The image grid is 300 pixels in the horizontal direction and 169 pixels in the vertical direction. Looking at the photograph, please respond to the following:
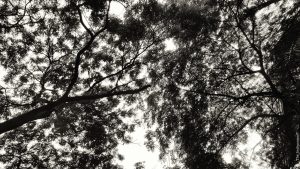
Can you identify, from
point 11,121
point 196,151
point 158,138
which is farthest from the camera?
point 158,138

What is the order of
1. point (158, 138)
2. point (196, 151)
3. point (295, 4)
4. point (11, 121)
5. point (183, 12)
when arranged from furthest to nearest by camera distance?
point (158, 138) → point (183, 12) → point (196, 151) → point (11, 121) → point (295, 4)

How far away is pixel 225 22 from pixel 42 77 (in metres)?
6.59

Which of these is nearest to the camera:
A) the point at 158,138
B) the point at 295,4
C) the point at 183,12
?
the point at 295,4

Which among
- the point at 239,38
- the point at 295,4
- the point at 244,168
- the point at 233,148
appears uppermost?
the point at 239,38

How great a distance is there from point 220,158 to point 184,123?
4.73 feet

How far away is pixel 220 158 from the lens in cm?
756

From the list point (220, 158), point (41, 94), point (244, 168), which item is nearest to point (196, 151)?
point (220, 158)

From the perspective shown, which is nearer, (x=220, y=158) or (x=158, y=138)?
(x=220, y=158)

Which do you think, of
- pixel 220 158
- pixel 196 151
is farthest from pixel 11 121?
pixel 220 158

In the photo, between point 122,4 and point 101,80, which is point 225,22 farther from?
point 101,80

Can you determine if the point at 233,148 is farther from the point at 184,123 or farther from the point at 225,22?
the point at 225,22

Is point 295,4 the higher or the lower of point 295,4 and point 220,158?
the higher

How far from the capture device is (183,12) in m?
8.34

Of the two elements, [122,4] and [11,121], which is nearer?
[11,121]
